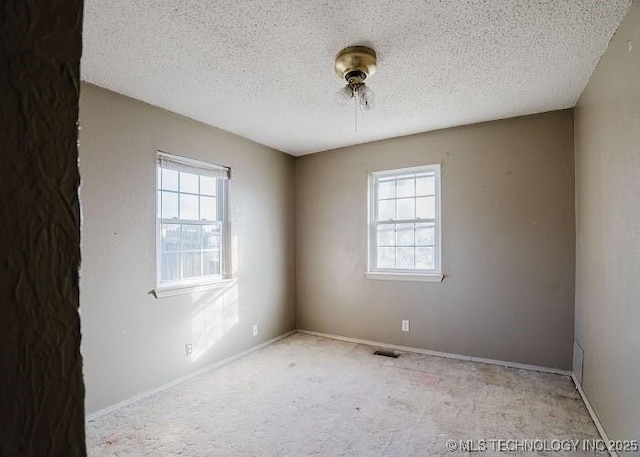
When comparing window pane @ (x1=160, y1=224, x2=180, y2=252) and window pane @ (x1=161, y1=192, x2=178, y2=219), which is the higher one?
window pane @ (x1=161, y1=192, x2=178, y2=219)

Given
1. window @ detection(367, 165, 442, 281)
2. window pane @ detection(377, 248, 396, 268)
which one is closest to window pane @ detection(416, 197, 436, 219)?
window @ detection(367, 165, 442, 281)

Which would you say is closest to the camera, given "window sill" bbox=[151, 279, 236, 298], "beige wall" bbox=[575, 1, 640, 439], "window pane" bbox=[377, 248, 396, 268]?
"beige wall" bbox=[575, 1, 640, 439]

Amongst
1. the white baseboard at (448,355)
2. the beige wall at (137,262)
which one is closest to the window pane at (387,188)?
the beige wall at (137,262)

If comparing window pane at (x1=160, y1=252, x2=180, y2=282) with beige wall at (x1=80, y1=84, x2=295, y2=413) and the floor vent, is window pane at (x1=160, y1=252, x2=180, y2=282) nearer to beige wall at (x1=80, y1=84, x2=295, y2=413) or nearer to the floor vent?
beige wall at (x1=80, y1=84, x2=295, y2=413)

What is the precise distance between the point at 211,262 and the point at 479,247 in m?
2.78

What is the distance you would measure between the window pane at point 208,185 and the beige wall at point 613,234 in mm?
3289

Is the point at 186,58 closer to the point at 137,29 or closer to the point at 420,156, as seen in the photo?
the point at 137,29

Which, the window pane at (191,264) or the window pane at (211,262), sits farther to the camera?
the window pane at (211,262)

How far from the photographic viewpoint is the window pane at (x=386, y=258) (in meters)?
4.13

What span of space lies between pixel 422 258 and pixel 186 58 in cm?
301

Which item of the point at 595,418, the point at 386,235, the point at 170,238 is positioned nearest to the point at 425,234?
the point at 386,235

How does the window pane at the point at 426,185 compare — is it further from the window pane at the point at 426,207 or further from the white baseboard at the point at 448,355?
the white baseboard at the point at 448,355

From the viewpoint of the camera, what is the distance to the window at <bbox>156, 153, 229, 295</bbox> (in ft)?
10.3

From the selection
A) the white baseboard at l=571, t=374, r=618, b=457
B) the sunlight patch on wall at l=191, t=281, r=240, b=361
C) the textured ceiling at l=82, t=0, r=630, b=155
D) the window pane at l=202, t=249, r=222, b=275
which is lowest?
the white baseboard at l=571, t=374, r=618, b=457
